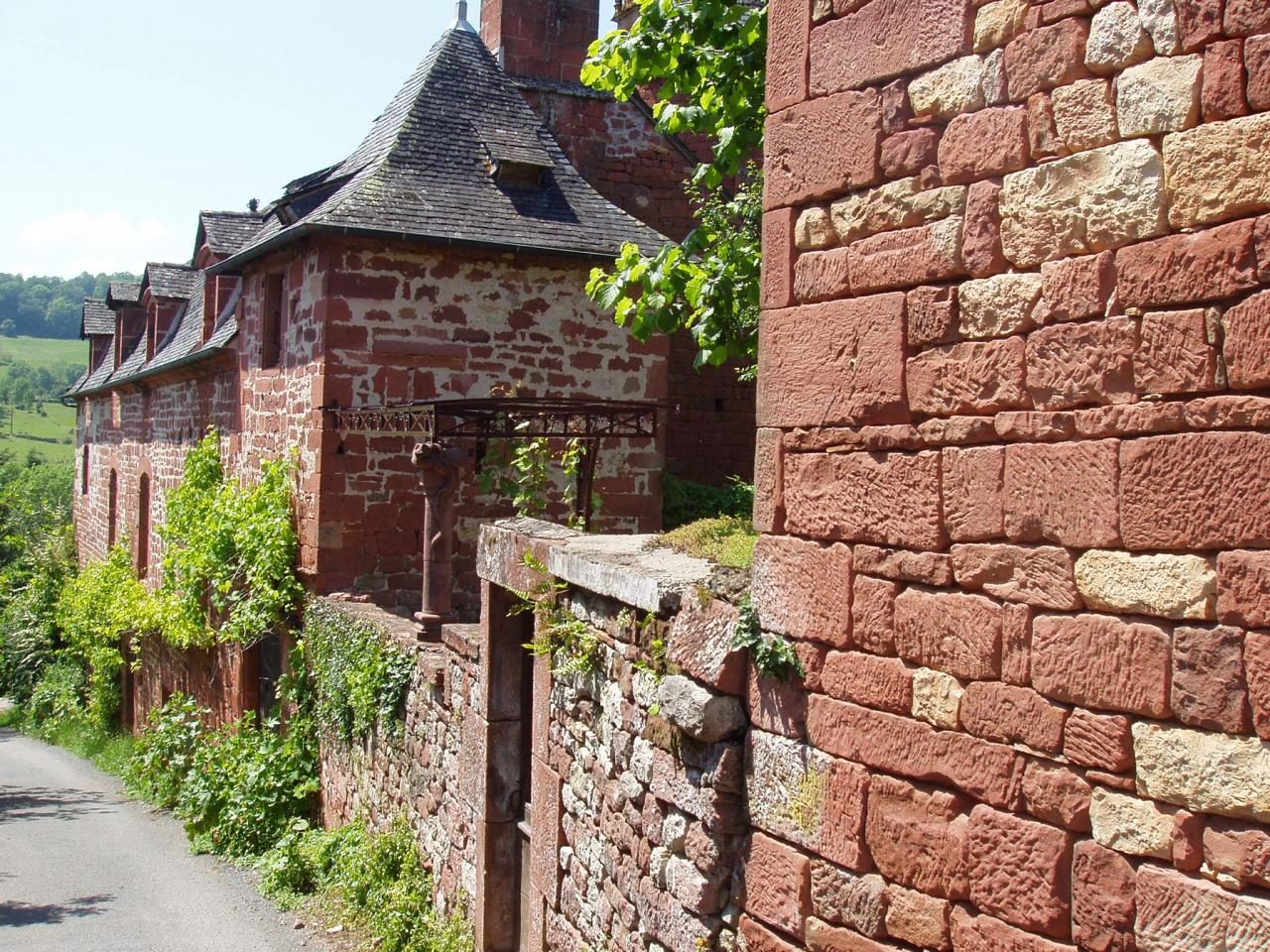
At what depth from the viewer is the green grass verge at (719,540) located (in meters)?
4.80

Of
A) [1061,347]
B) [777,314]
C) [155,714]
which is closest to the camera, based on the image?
[1061,347]

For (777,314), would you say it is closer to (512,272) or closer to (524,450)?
(524,450)

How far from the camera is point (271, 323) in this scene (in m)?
13.2

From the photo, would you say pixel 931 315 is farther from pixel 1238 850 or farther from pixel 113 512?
pixel 113 512

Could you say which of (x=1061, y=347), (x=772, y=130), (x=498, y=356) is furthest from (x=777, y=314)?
(x=498, y=356)

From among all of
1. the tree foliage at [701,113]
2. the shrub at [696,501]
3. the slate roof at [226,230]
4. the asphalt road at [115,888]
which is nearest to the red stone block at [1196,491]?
the tree foliage at [701,113]

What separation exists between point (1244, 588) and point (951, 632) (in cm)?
82

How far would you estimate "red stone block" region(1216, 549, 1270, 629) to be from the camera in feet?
8.35

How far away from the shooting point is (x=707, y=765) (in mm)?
4172

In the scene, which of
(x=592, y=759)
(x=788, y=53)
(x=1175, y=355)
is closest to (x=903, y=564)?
(x=1175, y=355)

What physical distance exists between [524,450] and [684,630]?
5.85m

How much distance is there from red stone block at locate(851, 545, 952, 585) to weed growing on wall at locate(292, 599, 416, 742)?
592 centimetres

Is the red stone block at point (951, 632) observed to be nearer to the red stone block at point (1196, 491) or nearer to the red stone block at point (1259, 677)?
the red stone block at point (1196, 491)

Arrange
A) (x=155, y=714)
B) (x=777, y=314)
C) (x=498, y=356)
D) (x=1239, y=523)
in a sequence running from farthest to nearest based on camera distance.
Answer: (x=155, y=714)
(x=498, y=356)
(x=777, y=314)
(x=1239, y=523)
